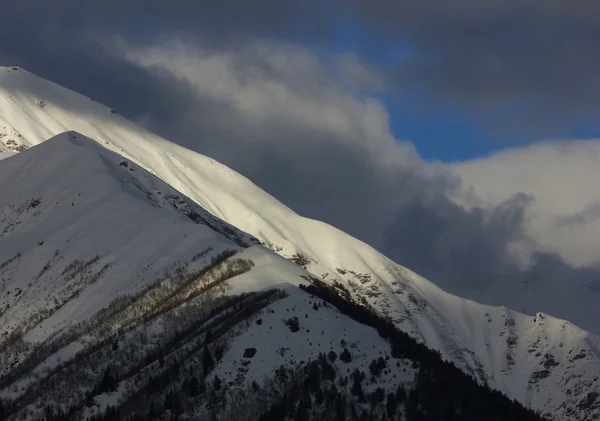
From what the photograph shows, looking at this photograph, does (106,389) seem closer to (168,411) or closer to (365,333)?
(168,411)

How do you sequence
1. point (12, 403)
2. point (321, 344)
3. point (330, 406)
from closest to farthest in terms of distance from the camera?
point (330, 406)
point (321, 344)
point (12, 403)

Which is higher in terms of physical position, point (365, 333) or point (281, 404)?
point (365, 333)

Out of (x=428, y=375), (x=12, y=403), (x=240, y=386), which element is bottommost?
(x=12, y=403)

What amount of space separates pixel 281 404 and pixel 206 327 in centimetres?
3830

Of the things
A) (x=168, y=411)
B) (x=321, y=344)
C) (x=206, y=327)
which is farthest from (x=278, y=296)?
(x=168, y=411)

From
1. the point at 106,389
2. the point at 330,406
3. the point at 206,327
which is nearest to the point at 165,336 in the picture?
the point at 206,327

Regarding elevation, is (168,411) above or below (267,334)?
below

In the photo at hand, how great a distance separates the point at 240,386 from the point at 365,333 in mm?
21059

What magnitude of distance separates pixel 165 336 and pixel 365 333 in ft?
123

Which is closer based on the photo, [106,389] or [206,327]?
[106,389]

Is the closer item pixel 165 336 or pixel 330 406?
pixel 330 406

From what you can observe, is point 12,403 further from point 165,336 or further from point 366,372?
point 366,372

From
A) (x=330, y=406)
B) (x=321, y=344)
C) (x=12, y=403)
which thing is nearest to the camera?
(x=330, y=406)

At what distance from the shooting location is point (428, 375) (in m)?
156
